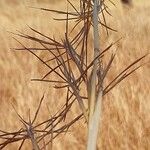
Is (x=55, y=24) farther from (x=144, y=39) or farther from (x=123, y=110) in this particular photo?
(x=123, y=110)

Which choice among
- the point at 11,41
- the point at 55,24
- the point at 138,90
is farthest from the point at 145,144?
the point at 55,24

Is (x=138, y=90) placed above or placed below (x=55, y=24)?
below

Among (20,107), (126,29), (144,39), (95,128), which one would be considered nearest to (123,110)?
(20,107)

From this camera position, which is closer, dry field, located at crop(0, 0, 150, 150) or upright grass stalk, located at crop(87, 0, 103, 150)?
upright grass stalk, located at crop(87, 0, 103, 150)

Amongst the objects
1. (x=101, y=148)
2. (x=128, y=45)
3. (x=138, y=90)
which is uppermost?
(x=128, y=45)

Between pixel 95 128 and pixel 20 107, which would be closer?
pixel 95 128

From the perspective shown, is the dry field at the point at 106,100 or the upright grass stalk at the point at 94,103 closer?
the upright grass stalk at the point at 94,103

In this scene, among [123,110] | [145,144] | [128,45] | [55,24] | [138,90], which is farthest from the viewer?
[55,24]

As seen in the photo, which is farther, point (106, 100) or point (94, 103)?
point (106, 100)

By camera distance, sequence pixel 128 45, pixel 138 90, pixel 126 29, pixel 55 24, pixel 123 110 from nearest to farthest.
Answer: pixel 123 110, pixel 138 90, pixel 128 45, pixel 126 29, pixel 55 24
